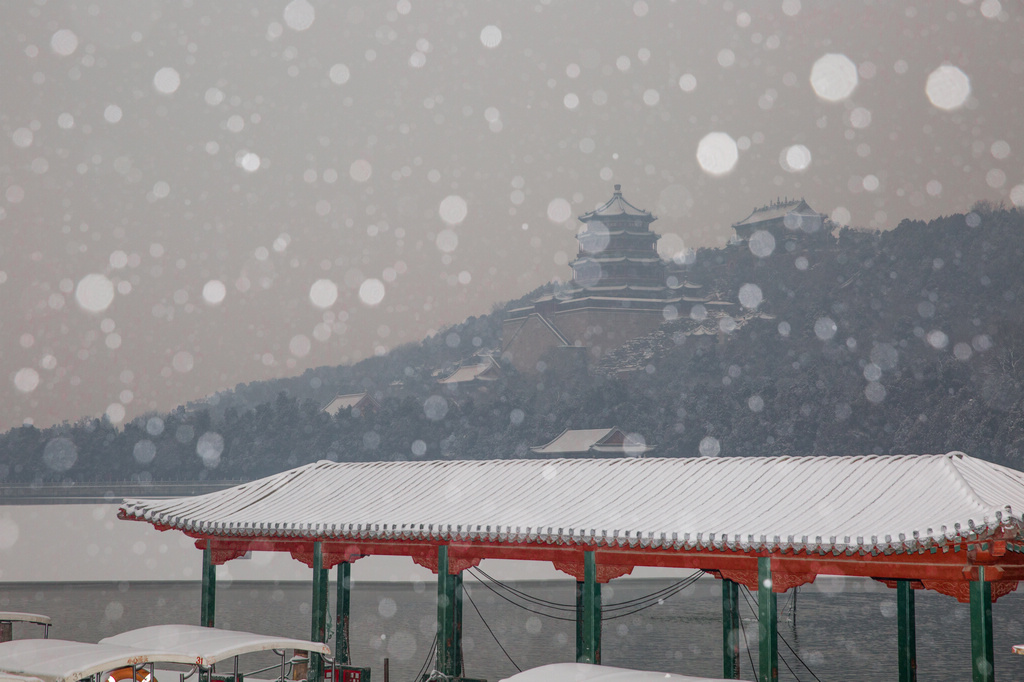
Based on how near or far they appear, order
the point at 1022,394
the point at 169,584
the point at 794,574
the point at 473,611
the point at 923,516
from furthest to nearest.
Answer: the point at 1022,394, the point at 169,584, the point at 473,611, the point at 794,574, the point at 923,516

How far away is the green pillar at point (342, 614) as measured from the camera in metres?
13.3

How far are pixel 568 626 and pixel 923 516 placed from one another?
18.0 meters

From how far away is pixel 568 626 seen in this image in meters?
26.0

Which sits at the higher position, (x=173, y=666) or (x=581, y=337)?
(x=581, y=337)

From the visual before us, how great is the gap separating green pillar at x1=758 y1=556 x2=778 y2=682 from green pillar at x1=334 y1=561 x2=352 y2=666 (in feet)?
18.1

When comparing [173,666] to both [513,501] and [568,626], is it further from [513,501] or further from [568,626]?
[568,626]

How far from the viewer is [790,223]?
230ft

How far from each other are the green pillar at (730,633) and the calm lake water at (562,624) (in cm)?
712

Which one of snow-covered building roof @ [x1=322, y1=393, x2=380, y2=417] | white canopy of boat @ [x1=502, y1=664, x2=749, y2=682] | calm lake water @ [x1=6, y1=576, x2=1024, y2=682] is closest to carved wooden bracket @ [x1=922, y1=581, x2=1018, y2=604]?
white canopy of boat @ [x1=502, y1=664, x2=749, y2=682]

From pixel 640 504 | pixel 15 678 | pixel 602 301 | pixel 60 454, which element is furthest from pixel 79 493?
pixel 15 678

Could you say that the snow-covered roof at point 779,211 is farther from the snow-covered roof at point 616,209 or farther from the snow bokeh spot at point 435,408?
the snow bokeh spot at point 435,408

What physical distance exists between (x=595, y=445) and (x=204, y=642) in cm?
4365

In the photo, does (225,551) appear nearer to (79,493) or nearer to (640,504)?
(640,504)

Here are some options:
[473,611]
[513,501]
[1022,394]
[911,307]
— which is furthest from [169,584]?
[911,307]
